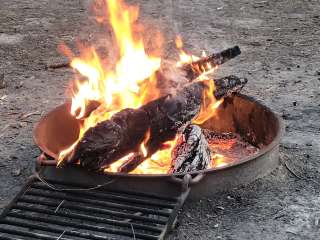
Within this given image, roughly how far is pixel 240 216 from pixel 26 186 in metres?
1.46

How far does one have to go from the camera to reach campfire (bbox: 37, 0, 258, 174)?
375 centimetres

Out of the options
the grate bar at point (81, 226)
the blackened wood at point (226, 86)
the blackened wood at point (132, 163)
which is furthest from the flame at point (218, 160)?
the grate bar at point (81, 226)

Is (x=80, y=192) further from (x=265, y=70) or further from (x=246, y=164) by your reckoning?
(x=265, y=70)

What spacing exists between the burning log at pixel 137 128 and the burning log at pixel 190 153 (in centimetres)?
11

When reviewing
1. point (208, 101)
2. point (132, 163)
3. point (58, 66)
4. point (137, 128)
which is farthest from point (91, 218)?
point (58, 66)

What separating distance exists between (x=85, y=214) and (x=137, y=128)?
2.33 feet

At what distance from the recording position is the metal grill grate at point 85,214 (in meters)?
3.33

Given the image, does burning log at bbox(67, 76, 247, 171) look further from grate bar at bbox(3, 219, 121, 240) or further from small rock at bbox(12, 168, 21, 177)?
small rock at bbox(12, 168, 21, 177)

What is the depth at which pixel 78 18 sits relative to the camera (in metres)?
8.41

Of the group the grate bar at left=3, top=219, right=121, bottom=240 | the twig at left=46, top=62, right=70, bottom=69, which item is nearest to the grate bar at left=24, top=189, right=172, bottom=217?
the grate bar at left=3, top=219, right=121, bottom=240

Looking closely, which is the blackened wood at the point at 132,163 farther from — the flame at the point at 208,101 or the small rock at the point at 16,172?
the small rock at the point at 16,172

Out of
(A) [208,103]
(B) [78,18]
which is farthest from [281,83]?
(B) [78,18]

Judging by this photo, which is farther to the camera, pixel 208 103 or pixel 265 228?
pixel 208 103

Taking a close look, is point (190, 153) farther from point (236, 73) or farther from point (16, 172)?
point (236, 73)
